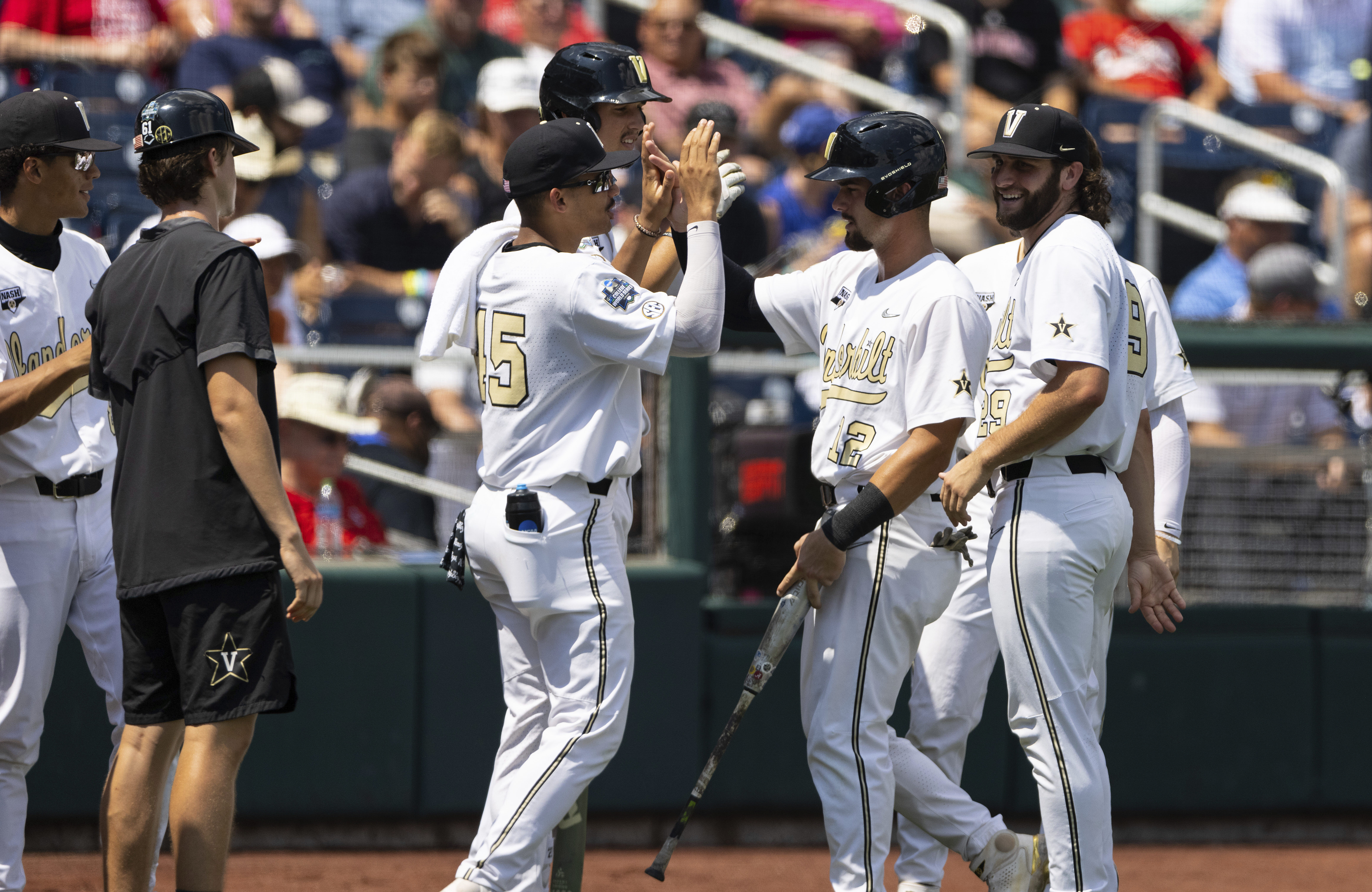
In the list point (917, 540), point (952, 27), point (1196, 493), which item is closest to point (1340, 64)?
point (952, 27)

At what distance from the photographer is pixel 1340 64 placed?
10.1 m

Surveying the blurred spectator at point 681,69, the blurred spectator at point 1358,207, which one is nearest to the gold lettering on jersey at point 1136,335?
the blurred spectator at point 1358,207

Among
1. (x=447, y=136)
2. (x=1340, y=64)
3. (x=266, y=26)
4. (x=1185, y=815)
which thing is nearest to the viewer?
(x=1185, y=815)

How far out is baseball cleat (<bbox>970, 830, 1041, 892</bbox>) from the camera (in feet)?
13.3

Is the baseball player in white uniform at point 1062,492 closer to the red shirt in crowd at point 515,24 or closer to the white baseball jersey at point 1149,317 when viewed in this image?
the white baseball jersey at point 1149,317

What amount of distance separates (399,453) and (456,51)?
3499 millimetres

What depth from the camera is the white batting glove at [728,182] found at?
399 cm

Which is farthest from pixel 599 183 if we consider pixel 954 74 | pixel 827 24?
pixel 827 24

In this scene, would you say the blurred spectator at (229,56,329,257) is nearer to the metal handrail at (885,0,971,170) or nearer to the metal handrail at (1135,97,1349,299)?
the metal handrail at (885,0,971,170)

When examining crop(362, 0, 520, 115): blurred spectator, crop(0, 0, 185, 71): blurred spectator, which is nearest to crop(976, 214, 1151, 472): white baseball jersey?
crop(362, 0, 520, 115): blurred spectator

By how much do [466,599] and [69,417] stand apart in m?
1.66

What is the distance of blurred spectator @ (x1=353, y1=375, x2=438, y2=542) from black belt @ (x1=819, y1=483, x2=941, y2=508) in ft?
6.93

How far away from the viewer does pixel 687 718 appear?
559cm

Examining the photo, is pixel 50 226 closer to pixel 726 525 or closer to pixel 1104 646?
pixel 726 525
